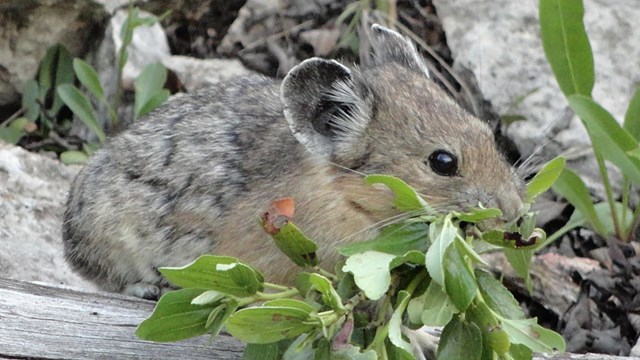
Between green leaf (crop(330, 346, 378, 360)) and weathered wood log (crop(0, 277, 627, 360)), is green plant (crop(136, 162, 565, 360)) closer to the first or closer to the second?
green leaf (crop(330, 346, 378, 360))

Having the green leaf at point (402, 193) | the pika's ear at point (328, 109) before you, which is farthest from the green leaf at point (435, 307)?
the pika's ear at point (328, 109)

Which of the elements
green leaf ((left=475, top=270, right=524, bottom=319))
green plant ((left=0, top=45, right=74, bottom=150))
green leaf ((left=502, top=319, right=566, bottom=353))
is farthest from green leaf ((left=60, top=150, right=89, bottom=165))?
green leaf ((left=502, top=319, right=566, bottom=353))

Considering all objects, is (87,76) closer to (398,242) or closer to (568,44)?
(568,44)

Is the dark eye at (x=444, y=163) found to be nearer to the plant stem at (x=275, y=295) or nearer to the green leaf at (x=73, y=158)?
the plant stem at (x=275, y=295)

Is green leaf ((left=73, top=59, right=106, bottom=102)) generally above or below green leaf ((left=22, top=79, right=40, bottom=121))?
above

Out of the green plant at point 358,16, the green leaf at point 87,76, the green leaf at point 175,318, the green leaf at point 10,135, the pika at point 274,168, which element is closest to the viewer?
the green leaf at point 175,318

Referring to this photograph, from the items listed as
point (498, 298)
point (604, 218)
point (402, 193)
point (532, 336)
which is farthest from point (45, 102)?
point (532, 336)
